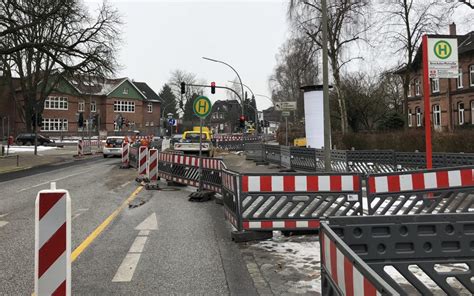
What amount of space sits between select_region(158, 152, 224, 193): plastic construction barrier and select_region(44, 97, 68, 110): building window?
66.5m

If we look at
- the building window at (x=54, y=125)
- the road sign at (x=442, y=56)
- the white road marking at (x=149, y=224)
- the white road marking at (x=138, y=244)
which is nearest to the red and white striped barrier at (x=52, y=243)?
the white road marking at (x=138, y=244)

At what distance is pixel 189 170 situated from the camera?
562 inches

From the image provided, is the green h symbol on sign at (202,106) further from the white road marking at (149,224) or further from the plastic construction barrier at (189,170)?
the white road marking at (149,224)

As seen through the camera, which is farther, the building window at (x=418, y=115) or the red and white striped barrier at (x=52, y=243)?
the building window at (x=418, y=115)

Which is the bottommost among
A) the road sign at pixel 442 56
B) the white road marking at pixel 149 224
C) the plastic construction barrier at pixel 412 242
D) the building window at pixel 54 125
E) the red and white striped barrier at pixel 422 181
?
the white road marking at pixel 149 224

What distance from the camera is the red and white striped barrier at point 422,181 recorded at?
762cm

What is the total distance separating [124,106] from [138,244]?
271 ft

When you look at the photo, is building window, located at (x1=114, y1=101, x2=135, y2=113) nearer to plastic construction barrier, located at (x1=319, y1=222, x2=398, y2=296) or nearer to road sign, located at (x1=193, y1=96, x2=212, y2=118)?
road sign, located at (x1=193, y1=96, x2=212, y2=118)

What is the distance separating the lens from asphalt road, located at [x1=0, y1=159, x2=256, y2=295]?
5.05 meters

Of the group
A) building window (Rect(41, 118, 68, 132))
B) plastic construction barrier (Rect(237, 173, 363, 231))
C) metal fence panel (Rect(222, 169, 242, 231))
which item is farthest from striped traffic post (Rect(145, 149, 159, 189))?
building window (Rect(41, 118, 68, 132))

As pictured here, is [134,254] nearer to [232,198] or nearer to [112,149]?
[232,198]

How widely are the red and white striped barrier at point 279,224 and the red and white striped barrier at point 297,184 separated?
1.73 ft

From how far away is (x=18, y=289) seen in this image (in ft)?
16.1

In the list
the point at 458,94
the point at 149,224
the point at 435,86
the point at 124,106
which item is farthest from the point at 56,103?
the point at 149,224
